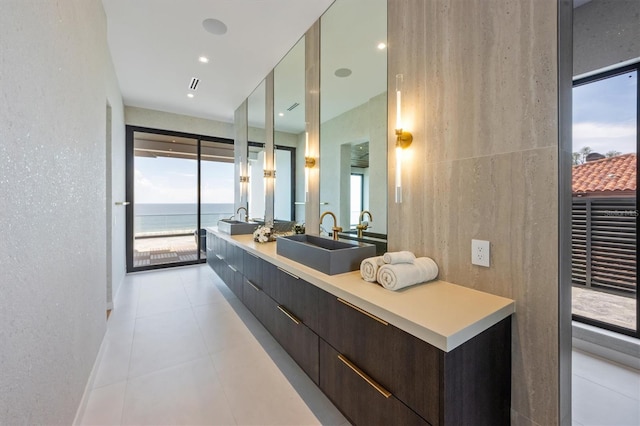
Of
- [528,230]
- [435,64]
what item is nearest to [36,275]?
[528,230]

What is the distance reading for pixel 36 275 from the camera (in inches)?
41.2

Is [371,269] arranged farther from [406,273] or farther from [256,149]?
[256,149]

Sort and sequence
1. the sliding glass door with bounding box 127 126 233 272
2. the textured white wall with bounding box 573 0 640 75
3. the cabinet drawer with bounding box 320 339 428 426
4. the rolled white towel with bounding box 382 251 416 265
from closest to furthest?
the cabinet drawer with bounding box 320 339 428 426 → the rolled white towel with bounding box 382 251 416 265 → the textured white wall with bounding box 573 0 640 75 → the sliding glass door with bounding box 127 126 233 272

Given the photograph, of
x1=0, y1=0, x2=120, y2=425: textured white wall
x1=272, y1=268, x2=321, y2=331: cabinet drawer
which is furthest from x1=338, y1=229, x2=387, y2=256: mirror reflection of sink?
x1=0, y1=0, x2=120, y2=425: textured white wall

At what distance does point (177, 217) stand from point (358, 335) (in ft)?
18.1

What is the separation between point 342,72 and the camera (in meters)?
2.45

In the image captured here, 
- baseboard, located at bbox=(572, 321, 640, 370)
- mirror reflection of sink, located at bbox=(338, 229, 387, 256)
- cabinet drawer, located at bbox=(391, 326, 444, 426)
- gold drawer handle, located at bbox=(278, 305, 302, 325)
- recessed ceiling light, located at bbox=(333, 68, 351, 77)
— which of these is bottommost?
baseboard, located at bbox=(572, 321, 640, 370)

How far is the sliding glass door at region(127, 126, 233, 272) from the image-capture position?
5004 millimetres

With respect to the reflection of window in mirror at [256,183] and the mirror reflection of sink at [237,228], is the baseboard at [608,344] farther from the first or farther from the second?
the reflection of window in mirror at [256,183]

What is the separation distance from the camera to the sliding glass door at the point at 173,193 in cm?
500

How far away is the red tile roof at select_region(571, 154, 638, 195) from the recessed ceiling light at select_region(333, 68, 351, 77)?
193 centimetres

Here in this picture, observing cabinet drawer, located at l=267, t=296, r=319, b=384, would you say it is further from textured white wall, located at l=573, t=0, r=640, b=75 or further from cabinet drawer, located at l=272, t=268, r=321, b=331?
textured white wall, located at l=573, t=0, r=640, b=75

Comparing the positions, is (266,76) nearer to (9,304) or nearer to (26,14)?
(26,14)

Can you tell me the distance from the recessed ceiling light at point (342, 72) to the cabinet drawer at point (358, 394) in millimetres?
2203
